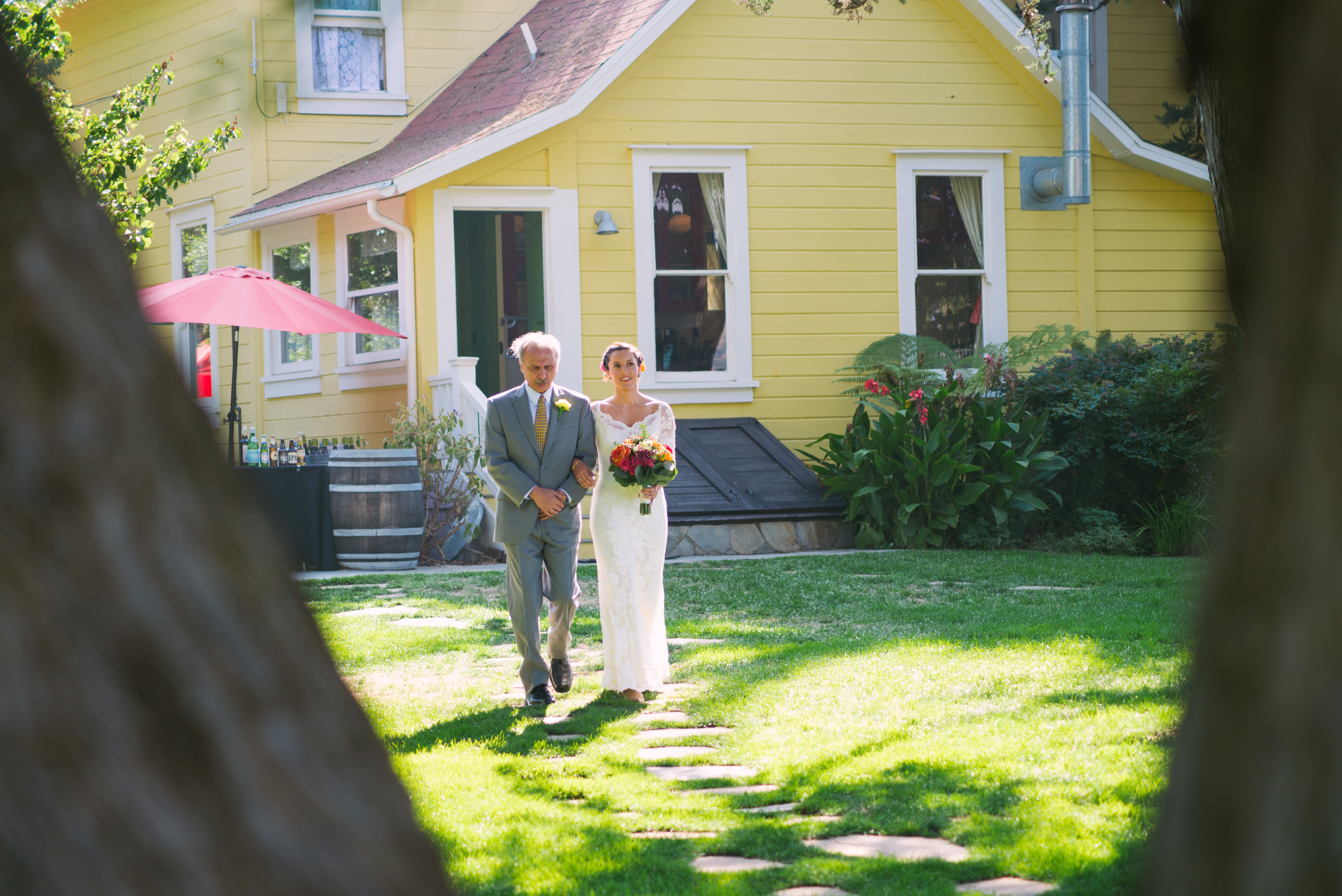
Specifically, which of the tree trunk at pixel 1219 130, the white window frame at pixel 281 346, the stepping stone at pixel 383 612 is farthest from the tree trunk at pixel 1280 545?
the white window frame at pixel 281 346

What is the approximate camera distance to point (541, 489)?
272 inches

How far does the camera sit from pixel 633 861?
3.89 meters

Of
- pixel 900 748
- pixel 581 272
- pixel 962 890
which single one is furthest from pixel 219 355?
pixel 962 890

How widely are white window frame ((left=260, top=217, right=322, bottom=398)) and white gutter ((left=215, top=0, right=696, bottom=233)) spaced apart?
1167 millimetres

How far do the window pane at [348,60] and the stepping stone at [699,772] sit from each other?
12.0 meters

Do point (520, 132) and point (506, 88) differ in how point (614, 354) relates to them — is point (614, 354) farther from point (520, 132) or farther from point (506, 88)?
point (506, 88)

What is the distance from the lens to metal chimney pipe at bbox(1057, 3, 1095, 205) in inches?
498

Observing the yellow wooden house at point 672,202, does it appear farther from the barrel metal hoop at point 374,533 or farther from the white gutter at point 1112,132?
the barrel metal hoop at point 374,533

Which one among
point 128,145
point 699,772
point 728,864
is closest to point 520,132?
point 128,145

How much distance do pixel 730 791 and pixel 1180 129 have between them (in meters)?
15.3

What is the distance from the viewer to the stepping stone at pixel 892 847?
3881 millimetres

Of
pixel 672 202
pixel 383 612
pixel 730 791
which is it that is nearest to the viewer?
pixel 730 791

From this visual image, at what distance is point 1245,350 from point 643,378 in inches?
→ 503

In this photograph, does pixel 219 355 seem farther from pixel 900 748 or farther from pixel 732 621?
pixel 900 748
